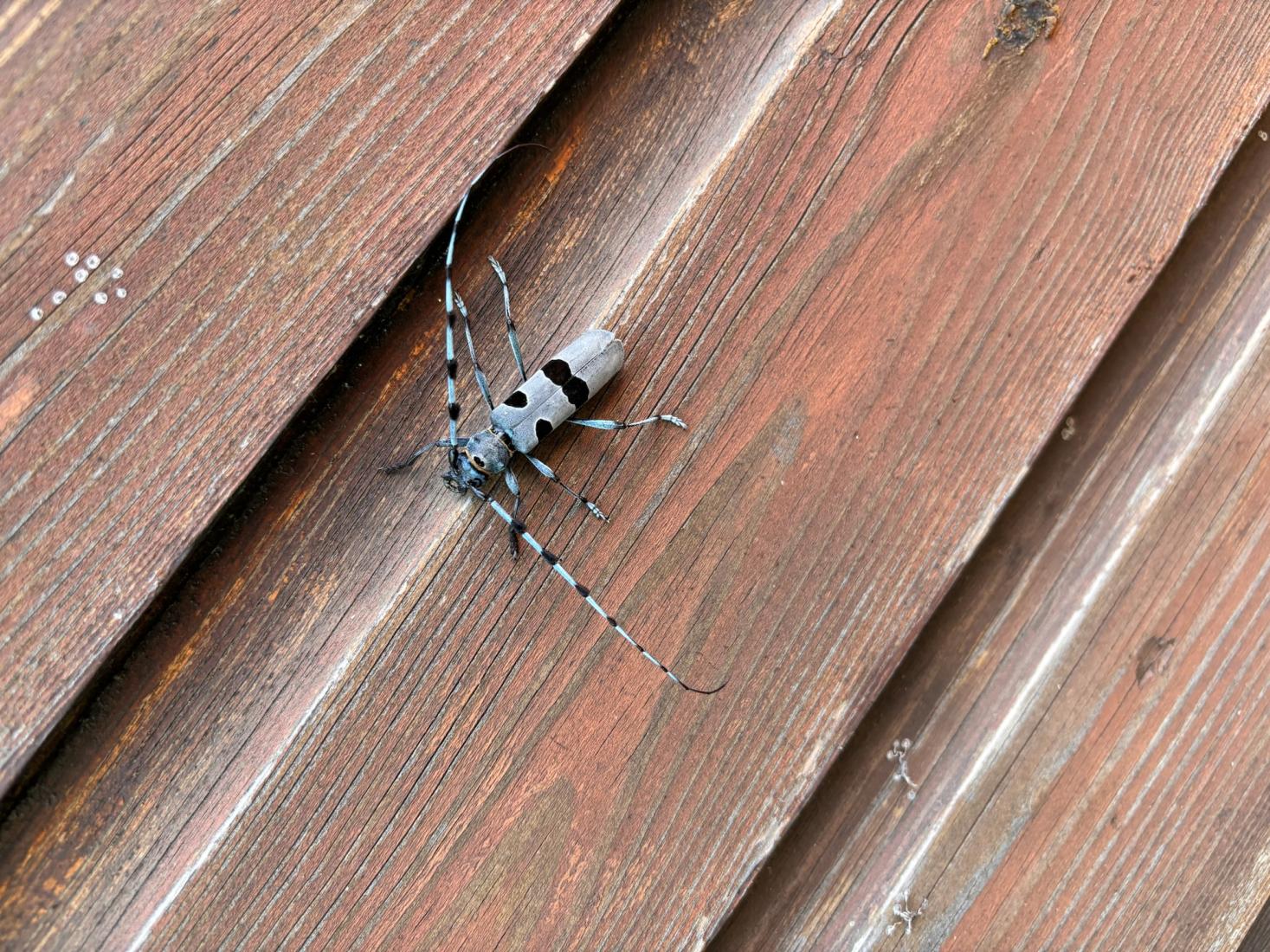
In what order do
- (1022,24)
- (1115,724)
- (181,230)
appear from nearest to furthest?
(181,230) < (1022,24) < (1115,724)

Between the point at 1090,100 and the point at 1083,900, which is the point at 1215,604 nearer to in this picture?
the point at 1083,900

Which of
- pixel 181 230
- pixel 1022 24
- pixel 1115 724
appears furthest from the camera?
pixel 1115 724

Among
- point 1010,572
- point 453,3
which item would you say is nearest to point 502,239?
point 453,3

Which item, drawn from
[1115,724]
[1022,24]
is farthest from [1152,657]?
[1022,24]

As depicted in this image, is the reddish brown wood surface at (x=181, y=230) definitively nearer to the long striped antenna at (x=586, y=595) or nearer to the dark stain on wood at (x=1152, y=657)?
the long striped antenna at (x=586, y=595)

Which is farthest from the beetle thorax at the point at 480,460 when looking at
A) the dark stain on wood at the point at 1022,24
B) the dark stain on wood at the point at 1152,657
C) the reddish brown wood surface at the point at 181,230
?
the dark stain on wood at the point at 1152,657

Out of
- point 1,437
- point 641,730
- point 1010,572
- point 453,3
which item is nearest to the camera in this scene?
point 1,437

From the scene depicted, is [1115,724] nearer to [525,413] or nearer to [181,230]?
[525,413]
